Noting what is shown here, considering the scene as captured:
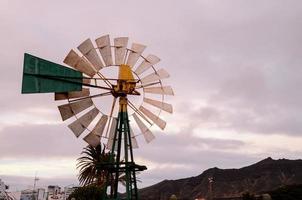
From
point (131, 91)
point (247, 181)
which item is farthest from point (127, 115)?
point (247, 181)

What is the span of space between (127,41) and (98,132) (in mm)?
4686

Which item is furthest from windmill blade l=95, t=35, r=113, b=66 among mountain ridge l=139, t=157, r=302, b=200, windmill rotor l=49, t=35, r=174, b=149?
mountain ridge l=139, t=157, r=302, b=200

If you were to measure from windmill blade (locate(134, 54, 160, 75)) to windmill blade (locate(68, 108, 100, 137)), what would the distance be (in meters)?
2.99

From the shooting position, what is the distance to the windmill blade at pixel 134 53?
2196 centimetres

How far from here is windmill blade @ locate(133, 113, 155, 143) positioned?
2205 centimetres

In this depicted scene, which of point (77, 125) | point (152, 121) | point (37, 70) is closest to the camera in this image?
point (37, 70)

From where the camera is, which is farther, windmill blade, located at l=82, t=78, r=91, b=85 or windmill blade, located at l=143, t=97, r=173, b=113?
windmill blade, located at l=143, t=97, r=173, b=113

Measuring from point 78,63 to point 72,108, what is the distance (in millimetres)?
2105

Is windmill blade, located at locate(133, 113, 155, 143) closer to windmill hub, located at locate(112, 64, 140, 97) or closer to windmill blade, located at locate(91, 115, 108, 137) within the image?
windmill hub, located at locate(112, 64, 140, 97)

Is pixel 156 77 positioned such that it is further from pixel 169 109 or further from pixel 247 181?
pixel 247 181

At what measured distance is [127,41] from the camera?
2175 cm

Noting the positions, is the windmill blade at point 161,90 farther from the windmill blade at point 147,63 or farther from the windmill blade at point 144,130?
the windmill blade at point 144,130

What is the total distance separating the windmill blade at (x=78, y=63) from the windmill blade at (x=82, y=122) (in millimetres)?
1809

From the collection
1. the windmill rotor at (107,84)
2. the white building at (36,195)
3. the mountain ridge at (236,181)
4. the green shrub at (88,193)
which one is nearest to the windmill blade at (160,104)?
the windmill rotor at (107,84)
